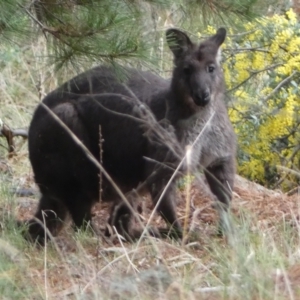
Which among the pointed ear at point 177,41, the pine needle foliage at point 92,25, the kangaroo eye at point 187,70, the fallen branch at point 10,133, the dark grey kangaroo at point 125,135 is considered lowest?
the fallen branch at point 10,133

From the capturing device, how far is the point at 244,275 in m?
3.29

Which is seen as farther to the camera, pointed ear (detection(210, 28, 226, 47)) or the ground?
pointed ear (detection(210, 28, 226, 47))

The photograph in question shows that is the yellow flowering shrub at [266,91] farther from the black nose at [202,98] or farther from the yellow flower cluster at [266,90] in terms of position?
the black nose at [202,98]

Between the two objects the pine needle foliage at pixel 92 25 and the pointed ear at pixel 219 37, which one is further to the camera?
the pointed ear at pixel 219 37

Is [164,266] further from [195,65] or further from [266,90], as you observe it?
[266,90]

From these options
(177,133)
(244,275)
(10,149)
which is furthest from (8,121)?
(244,275)

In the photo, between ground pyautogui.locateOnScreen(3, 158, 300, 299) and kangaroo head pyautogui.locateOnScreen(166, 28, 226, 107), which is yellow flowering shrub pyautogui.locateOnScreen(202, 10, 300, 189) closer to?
ground pyautogui.locateOnScreen(3, 158, 300, 299)

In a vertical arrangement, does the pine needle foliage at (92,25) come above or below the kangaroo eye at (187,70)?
above

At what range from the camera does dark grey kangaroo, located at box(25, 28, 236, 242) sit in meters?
5.42

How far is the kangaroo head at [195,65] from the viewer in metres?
5.30

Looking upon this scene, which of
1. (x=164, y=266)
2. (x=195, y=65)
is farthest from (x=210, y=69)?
(x=164, y=266)

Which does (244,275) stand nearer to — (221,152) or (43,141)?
(221,152)

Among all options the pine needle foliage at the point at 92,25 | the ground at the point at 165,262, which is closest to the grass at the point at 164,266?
the ground at the point at 165,262

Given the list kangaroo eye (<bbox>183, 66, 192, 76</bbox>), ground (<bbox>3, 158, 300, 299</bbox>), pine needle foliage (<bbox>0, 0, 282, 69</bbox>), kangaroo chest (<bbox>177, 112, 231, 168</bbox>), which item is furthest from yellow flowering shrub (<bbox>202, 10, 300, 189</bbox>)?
pine needle foliage (<bbox>0, 0, 282, 69</bbox>)
